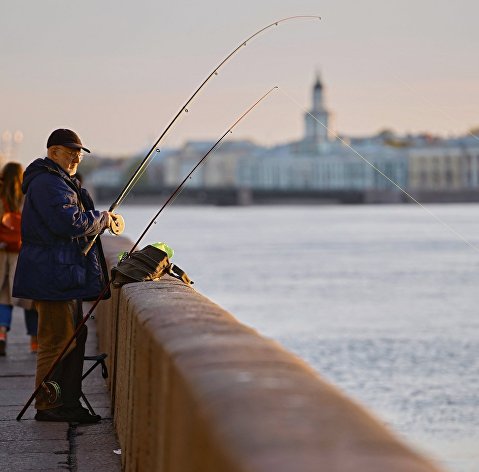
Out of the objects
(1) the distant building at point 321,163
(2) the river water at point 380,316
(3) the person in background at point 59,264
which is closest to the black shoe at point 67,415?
(3) the person in background at point 59,264

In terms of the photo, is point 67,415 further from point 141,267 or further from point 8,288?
point 8,288

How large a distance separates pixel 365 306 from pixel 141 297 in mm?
24212

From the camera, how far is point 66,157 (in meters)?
5.68

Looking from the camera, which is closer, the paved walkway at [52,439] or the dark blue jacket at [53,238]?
the paved walkway at [52,439]

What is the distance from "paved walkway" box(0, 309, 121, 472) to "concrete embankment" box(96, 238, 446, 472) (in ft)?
1.67

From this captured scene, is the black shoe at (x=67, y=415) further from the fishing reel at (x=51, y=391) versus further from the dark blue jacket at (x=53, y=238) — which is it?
the dark blue jacket at (x=53, y=238)

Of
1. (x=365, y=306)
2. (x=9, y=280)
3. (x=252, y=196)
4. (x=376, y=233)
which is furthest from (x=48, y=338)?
(x=252, y=196)

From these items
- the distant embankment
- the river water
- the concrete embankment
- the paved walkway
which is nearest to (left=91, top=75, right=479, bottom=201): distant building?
the distant embankment

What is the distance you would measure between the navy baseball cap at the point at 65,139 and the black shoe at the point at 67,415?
1.01m

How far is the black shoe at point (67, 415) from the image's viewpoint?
228 inches

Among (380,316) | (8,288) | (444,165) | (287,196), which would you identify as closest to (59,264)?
(8,288)

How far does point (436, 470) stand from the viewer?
1990 millimetres

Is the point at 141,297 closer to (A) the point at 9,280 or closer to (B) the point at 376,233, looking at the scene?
(A) the point at 9,280

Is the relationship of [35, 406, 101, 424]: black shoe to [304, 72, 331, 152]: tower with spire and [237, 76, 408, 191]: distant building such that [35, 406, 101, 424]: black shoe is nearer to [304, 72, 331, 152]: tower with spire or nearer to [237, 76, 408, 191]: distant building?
[237, 76, 408, 191]: distant building
